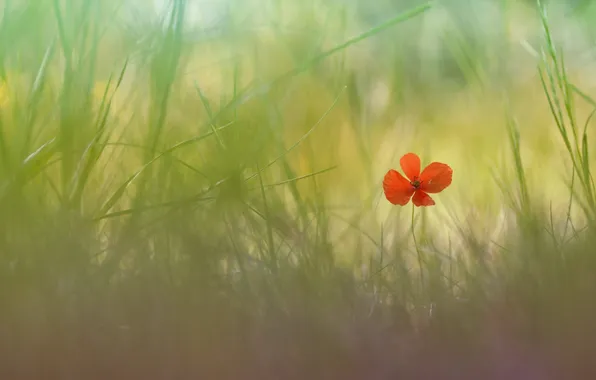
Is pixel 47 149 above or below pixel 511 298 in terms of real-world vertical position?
above

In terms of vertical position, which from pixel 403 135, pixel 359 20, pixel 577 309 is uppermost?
pixel 359 20

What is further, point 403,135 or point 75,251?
point 403,135

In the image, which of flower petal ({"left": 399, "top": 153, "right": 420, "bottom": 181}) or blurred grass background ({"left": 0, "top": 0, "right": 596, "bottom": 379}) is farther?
flower petal ({"left": 399, "top": 153, "right": 420, "bottom": 181})

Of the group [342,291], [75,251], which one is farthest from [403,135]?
[75,251]

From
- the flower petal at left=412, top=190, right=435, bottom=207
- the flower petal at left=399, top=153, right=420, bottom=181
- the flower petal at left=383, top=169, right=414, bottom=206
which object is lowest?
the flower petal at left=412, top=190, right=435, bottom=207

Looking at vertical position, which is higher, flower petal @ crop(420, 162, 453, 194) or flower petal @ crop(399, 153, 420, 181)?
flower petal @ crop(399, 153, 420, 181)

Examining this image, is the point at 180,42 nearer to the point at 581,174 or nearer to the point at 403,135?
the point at 403,135

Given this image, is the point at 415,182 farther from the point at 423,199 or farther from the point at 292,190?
the point at 292,190
